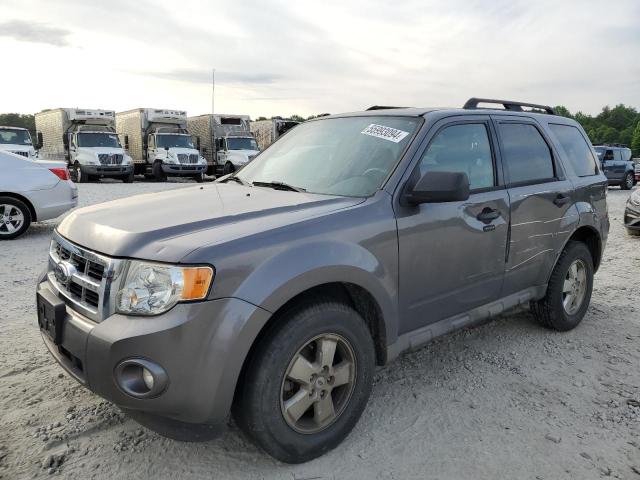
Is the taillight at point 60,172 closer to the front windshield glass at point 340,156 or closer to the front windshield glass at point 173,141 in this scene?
A: the front windshield glass at point 340,156

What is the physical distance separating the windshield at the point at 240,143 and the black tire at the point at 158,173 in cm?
320

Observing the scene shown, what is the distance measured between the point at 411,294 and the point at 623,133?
12174 centimetres

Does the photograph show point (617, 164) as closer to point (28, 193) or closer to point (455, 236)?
point (28, 193)

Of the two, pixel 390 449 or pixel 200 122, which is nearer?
pixel 390 449

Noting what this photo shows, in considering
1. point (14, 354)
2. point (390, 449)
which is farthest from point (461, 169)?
point (14, 354)

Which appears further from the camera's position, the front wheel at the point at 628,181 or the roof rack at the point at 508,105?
the front wheel at the point at 628,181

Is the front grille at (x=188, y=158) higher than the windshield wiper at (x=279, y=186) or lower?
lower

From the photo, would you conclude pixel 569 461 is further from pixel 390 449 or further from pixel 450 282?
pixel 450 282

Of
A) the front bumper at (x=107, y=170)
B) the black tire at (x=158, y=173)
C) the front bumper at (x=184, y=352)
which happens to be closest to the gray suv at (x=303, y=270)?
the front bumper at (x=184, y=352)

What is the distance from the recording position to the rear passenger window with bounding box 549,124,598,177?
4.33 m

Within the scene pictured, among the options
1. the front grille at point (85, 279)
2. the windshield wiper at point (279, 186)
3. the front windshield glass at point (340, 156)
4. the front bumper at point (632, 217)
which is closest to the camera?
the front grille at point (85, 279)

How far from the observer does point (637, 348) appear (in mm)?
4078

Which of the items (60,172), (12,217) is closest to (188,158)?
(60,172)

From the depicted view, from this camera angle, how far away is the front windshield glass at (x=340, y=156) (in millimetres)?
3033
